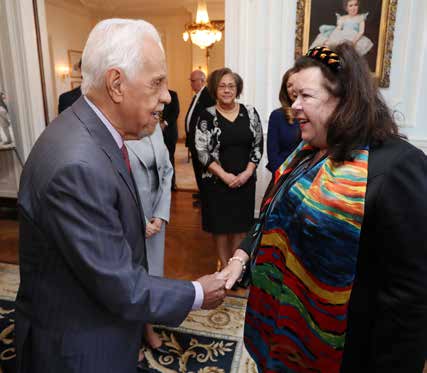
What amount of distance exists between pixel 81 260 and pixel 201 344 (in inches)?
67.8

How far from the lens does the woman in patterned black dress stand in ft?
9.67

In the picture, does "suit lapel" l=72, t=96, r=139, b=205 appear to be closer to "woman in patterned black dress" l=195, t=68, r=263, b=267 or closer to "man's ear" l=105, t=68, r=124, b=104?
"man's ear" l=105, t=68, r=124, b=104

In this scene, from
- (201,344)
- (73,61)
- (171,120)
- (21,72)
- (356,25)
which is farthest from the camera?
(73,61)

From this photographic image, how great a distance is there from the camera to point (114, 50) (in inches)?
39.6

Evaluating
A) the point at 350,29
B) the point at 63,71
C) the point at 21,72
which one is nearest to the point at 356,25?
the point at 350,29

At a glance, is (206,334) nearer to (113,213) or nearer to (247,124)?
(247,124)

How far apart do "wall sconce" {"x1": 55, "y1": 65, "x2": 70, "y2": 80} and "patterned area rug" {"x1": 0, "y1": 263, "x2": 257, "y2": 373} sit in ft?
24.7

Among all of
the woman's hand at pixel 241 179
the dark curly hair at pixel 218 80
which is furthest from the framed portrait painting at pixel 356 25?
the woman's hand at pixel 241 179

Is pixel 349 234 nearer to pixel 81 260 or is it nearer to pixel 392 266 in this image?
pixel 392 266

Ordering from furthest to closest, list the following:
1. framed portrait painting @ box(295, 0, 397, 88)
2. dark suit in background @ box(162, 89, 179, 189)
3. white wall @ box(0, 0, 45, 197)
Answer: dark suit in background @ box(162, 89, 179, 189), white wall @ box(0, 0, 45, 197), framed portrait painting @ box(295, 0, 397, 88)

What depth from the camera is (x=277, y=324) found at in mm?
1367

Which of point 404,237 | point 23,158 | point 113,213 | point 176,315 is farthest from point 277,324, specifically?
point 23,158

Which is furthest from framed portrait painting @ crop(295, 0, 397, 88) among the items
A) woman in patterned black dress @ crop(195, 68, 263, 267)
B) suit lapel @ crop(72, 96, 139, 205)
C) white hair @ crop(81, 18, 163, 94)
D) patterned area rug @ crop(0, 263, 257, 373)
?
suit lapel @ crop(72, 96, 139, 205)

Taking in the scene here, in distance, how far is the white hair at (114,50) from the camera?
1.01 metres
